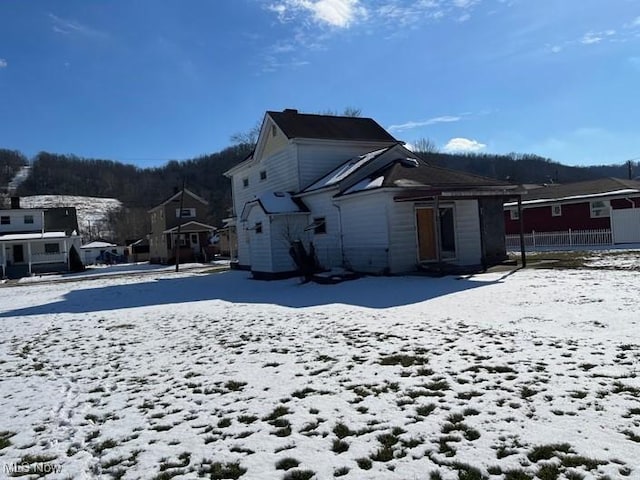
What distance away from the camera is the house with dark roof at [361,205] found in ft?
53.5

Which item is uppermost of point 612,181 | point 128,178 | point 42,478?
point 128,178

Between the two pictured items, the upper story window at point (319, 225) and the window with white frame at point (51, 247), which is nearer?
the upper story window at point (319, 225)

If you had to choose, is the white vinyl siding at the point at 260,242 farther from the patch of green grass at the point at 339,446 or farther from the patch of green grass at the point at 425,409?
the patch of green grass at the point at 339,446

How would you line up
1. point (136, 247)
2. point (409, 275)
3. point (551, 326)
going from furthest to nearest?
point (136, 247)
point (409, 275)
point (551, 326)

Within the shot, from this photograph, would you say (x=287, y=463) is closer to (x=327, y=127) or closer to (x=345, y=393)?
(x=345, y=393)

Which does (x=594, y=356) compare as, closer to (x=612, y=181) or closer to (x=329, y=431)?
(x=329, y=431)

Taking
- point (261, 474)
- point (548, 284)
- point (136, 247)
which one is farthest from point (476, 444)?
point (136, 247)

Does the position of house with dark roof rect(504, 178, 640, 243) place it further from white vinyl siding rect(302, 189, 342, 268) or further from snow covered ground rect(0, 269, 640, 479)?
snow covered ground rect(0, 269, 640, 479)

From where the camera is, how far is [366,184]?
55.7 ft

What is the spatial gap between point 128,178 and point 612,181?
13232cm

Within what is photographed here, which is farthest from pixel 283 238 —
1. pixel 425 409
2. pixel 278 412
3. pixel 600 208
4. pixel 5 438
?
pixel 600 208

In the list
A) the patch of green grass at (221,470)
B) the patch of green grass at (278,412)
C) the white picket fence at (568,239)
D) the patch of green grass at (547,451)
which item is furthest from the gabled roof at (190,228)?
the patch of green grass at (547,451)

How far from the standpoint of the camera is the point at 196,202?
5294cm

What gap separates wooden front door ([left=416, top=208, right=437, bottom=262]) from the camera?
17422 mm
